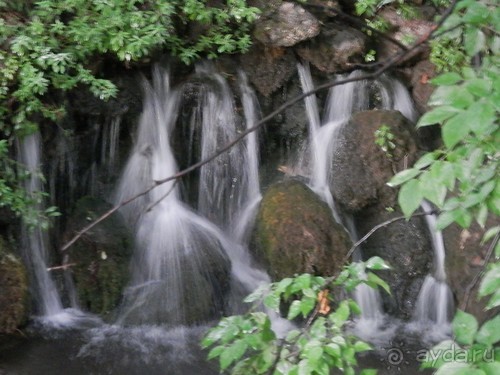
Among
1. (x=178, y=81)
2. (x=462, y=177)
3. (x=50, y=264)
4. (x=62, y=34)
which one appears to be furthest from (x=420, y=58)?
(x=462, y=177)

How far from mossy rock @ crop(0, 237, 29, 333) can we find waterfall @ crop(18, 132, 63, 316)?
45cm

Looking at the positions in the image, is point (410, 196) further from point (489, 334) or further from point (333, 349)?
point (333, 349)

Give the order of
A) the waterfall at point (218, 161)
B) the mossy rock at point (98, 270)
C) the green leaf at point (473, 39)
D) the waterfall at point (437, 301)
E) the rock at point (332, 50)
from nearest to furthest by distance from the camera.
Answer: the green leaf at point (473, 39)
the mossy rock at point (98, 270)
the waterfall at point (437, 301)
the waterfall at point (218, 161)
the rock at point (332, 50)

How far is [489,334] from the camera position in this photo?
4.58 feet

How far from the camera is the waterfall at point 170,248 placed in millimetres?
5039

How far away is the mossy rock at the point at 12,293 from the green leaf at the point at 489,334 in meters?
4.16

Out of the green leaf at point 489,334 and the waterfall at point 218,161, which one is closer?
the green leaf at point 489,334

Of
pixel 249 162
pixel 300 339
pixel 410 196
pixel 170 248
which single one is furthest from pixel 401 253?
pixel 410 196

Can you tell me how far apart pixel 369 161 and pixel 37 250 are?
342 cm

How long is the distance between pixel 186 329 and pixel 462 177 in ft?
Result: 12.8

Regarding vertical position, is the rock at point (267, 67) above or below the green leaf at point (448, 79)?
above

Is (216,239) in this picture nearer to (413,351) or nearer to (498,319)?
(413,351)

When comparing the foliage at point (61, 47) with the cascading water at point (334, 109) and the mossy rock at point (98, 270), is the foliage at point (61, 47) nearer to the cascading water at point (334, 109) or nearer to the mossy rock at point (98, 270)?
the mossy rock at point (98, 270)

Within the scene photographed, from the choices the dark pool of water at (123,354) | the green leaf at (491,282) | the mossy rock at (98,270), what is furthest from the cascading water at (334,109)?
the green leaf at (491,282)
